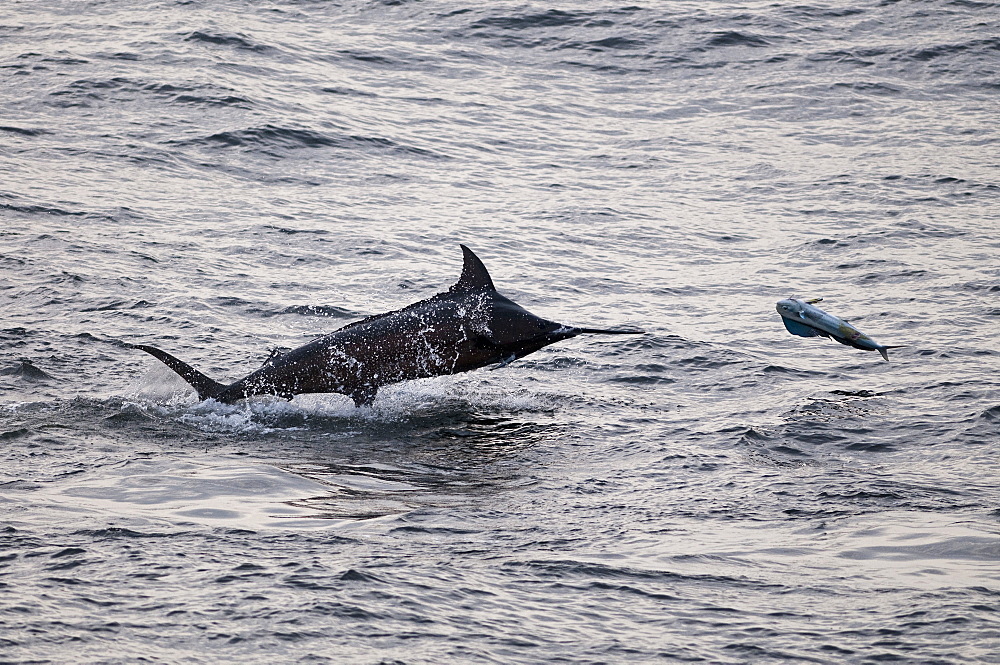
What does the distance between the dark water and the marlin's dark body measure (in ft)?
0.92

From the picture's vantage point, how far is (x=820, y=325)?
468 inches

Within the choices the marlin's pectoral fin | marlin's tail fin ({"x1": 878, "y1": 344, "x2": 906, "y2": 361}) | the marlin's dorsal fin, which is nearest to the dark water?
marlin's tail fin ({"x1": 878, "y1": 344, "x2": 906, "y2": 361})

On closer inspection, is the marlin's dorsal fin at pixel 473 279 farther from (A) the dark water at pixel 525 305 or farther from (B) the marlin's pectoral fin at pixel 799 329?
(B) the marlin's pectoral fin at pixel 799 329

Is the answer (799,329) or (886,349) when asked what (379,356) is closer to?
(799,329)

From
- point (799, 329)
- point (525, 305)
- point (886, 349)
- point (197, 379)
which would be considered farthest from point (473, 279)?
point (886, 349)

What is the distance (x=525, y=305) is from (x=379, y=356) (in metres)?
4.16

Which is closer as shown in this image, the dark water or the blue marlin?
the dark water

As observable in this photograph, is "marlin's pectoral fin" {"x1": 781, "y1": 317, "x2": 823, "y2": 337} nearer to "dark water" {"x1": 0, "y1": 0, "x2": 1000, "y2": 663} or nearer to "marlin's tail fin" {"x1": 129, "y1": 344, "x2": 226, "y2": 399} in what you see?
"dark water" {"x1": 0, "y1": 0, "x2": 1000, "y2": 663}

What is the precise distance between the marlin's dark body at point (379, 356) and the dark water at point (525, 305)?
0.92 ft

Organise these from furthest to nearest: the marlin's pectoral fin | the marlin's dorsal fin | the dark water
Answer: the marlin's pectoral fin
the marlin's dorsal fin
the dark water

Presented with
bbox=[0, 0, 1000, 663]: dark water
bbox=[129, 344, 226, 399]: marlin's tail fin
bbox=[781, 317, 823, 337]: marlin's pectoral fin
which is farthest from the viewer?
bbox=[781, 317, 823, 337]: marlin's pectoral fin

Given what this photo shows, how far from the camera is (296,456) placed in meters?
10.4

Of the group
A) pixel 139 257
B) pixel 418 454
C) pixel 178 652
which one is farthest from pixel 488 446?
Result: pixel 139 257

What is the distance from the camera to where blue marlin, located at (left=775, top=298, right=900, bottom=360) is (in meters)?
11.8
